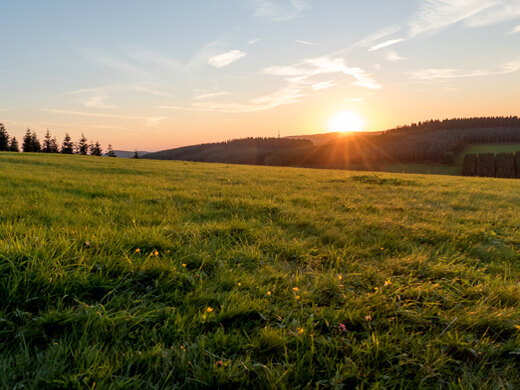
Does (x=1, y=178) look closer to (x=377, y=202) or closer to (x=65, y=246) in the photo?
(x=65, y=246)

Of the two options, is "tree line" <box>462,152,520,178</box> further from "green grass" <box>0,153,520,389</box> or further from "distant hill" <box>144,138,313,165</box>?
"green grass" <box>0,153,520,389</box>

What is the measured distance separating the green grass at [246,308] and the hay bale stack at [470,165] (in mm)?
85855

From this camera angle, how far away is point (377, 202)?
7.77 meters

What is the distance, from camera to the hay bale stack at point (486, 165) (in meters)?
69.7

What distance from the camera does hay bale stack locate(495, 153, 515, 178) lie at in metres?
66.4

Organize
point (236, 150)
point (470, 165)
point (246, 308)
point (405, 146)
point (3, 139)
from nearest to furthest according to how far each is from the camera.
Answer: point (246, 308), point (3, 139), point (470, 165), point (405, 146), point (236, 150)

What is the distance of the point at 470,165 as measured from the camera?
237 ft

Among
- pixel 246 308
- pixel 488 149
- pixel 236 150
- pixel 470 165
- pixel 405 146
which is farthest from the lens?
Answer: pixel 236 150

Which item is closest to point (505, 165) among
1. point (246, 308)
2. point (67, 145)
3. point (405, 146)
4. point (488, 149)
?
point (488, 149)

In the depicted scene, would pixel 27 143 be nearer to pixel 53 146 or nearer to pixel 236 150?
pixel 53 146

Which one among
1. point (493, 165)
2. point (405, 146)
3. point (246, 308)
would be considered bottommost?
point (246, 308)

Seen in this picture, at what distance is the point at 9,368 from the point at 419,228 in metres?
5.85

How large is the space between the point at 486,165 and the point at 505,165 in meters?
3.73

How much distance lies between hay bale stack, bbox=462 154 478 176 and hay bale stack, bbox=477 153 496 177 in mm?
835
